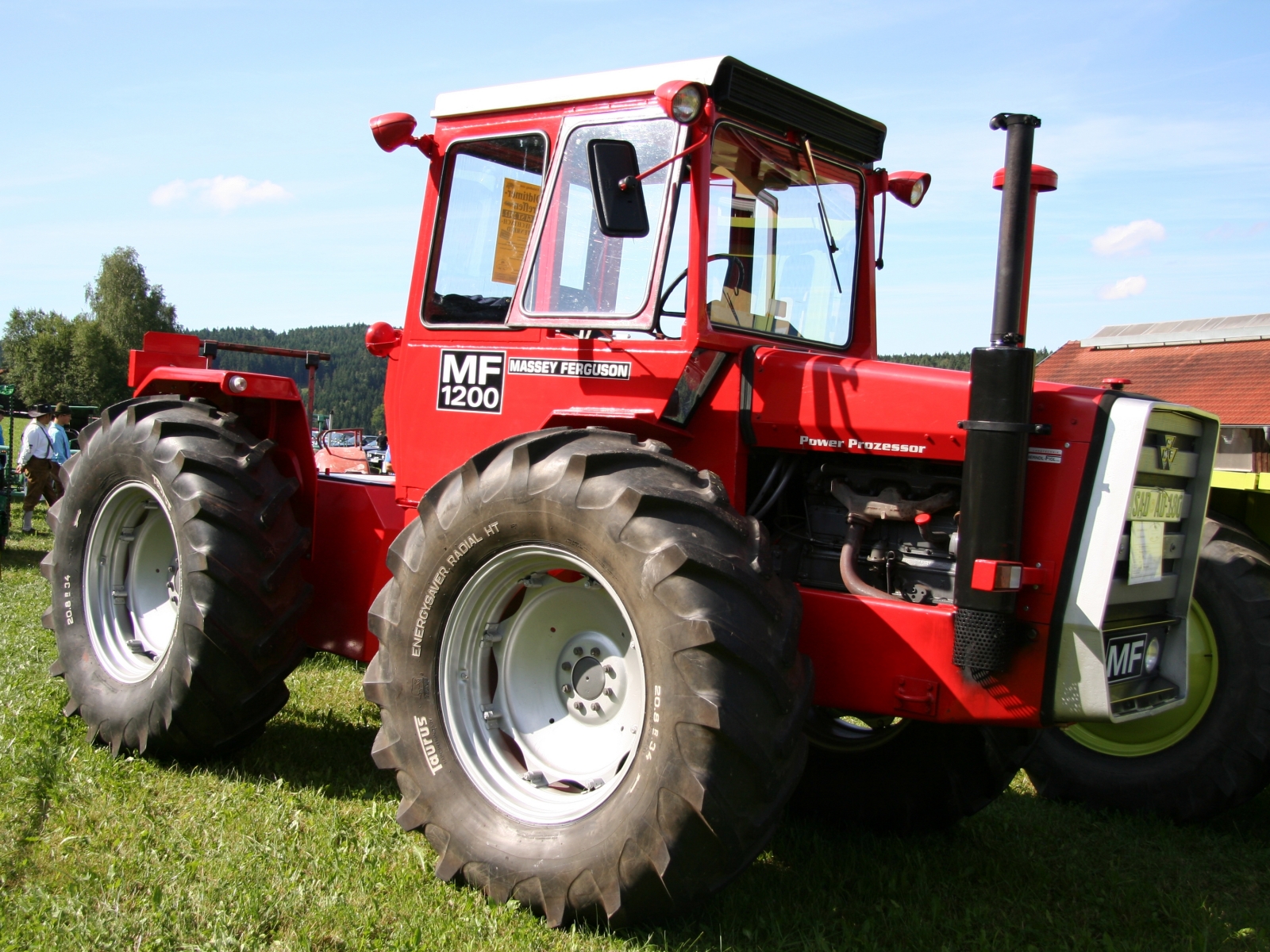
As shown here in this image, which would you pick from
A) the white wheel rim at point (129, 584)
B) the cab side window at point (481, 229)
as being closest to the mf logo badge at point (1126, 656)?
the cab side window at point (481, 229)

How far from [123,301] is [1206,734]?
76.7 meters

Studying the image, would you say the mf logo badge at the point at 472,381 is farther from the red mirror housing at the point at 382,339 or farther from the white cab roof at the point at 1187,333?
the white cab roof at the point at 1187,333

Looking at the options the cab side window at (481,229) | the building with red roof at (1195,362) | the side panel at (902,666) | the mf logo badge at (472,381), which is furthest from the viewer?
the building with red roof at (1195,362)

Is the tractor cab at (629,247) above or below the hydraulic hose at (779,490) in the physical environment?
above

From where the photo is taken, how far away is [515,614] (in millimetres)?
3830

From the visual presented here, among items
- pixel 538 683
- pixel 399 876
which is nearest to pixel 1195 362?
pixel 538 683

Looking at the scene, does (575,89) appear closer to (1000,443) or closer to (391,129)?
(391,129)

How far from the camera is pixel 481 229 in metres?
4.55

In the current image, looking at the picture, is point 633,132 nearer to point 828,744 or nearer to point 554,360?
point 554,360

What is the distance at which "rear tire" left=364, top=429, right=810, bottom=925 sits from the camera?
9.89ft

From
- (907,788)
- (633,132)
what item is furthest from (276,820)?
(633,132)

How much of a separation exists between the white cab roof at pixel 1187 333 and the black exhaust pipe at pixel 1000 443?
1138cm

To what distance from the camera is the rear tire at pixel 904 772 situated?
4242mm

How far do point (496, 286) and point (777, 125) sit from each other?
51.5 inches
